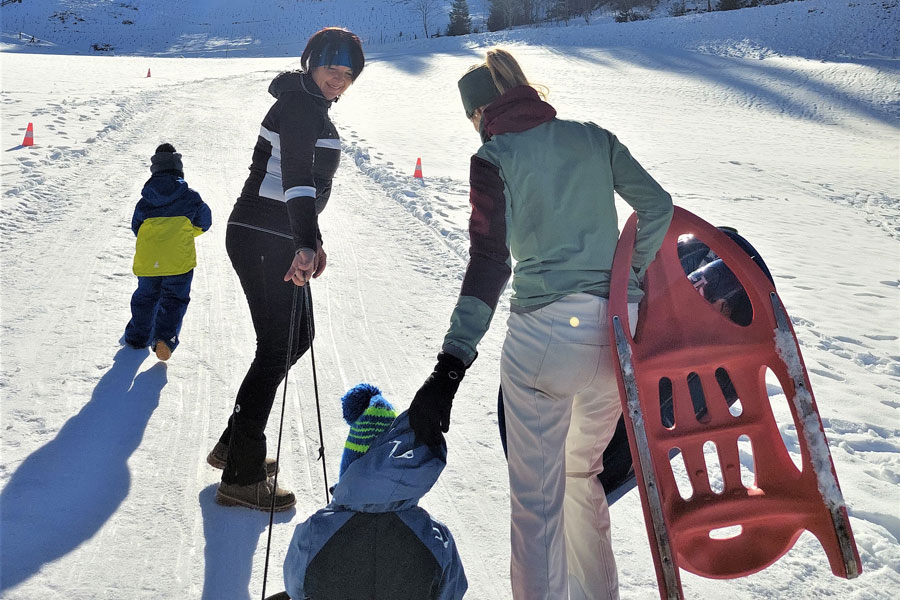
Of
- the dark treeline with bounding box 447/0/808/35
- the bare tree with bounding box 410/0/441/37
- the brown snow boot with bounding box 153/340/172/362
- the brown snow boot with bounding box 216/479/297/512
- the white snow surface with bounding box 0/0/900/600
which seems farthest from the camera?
the bare tree with bounding box 410/0/441/37

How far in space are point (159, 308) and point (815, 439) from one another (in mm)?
3884

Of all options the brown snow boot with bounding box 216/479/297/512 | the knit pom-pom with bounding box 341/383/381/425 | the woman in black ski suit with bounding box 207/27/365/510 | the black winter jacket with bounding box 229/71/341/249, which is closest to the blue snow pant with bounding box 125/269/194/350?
the woman in black ski suit with bounding box 207/27/365/510

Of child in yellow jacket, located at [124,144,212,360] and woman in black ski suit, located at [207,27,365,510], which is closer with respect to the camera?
woman in black ski suit, located at [207,27,365,510]

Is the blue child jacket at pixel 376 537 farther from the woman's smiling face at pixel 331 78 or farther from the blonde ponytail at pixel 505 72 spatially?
the woman's smiling face at pixel 331 78

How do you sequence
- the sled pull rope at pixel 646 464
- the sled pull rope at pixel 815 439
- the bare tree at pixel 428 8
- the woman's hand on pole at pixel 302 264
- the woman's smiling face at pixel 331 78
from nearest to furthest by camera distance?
1. the sled pull rope at pixel 646 464
2. the sled pull rope at pixel 815 439
3. the woman's hand on pole at pixel 302 264
4. the woman's smiling face at pixel 331 78
5. the bare tree at pixel 428 8

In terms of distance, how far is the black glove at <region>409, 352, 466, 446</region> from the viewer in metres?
2.03

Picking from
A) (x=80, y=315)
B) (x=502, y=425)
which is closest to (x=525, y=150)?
(x=502, y=425)

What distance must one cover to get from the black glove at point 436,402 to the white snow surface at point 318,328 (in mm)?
1202

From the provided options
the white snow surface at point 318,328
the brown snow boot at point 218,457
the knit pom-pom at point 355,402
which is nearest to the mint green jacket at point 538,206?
the knit pom-pom at point 355,402

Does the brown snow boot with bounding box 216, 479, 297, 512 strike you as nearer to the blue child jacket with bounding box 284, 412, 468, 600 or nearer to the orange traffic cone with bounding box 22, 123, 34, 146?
the blue child jacket with bounding box 284, 412, 468, 600

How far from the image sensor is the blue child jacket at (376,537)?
1988mm

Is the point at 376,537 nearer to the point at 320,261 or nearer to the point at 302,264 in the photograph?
the point at 302,264

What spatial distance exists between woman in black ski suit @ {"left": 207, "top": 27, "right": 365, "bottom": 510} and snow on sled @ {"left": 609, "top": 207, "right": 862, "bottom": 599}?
49.9 inches

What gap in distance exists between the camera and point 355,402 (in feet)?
7.10
